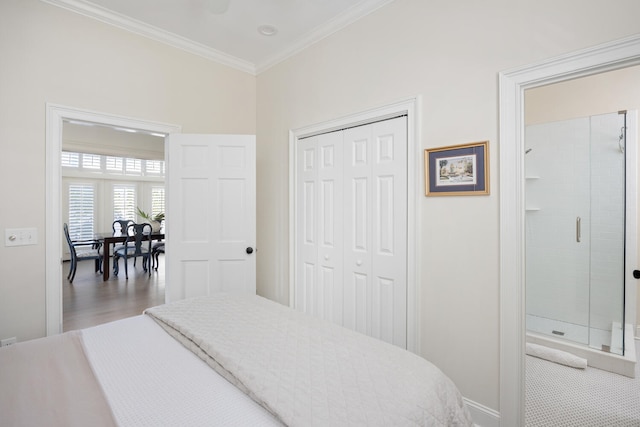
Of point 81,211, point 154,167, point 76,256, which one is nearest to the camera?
point 76,256

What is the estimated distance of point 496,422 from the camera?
1.70 meters

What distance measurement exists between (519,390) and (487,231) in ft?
2.83

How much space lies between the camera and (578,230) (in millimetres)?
2967

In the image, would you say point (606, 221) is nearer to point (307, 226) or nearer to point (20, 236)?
point (307, 226)

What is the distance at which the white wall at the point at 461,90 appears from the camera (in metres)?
1.54

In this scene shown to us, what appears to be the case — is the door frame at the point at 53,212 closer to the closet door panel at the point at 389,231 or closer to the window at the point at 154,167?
the closet door panel at the point at 389,231

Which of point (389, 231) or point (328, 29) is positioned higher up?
point (328, 29)

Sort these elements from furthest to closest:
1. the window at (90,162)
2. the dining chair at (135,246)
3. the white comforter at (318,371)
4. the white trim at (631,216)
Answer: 1. the window at (90,162)
2. the dining chair at (135,246)
3. the white trim at (631,216)
4. the white comforter at (318,371)

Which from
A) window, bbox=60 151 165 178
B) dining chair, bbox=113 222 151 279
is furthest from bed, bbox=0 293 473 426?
window, bbox=60 151 165 178

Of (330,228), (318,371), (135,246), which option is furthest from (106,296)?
(318,371)

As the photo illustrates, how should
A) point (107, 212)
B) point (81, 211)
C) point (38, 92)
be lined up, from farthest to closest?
point (107, 212) → point (81, 211) → point (38, 92)

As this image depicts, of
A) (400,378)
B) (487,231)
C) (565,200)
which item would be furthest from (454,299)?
(565,200)

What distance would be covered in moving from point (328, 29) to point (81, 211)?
22.9ft

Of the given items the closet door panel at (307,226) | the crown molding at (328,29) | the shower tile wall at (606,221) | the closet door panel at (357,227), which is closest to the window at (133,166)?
the crown molding at (328,29)
